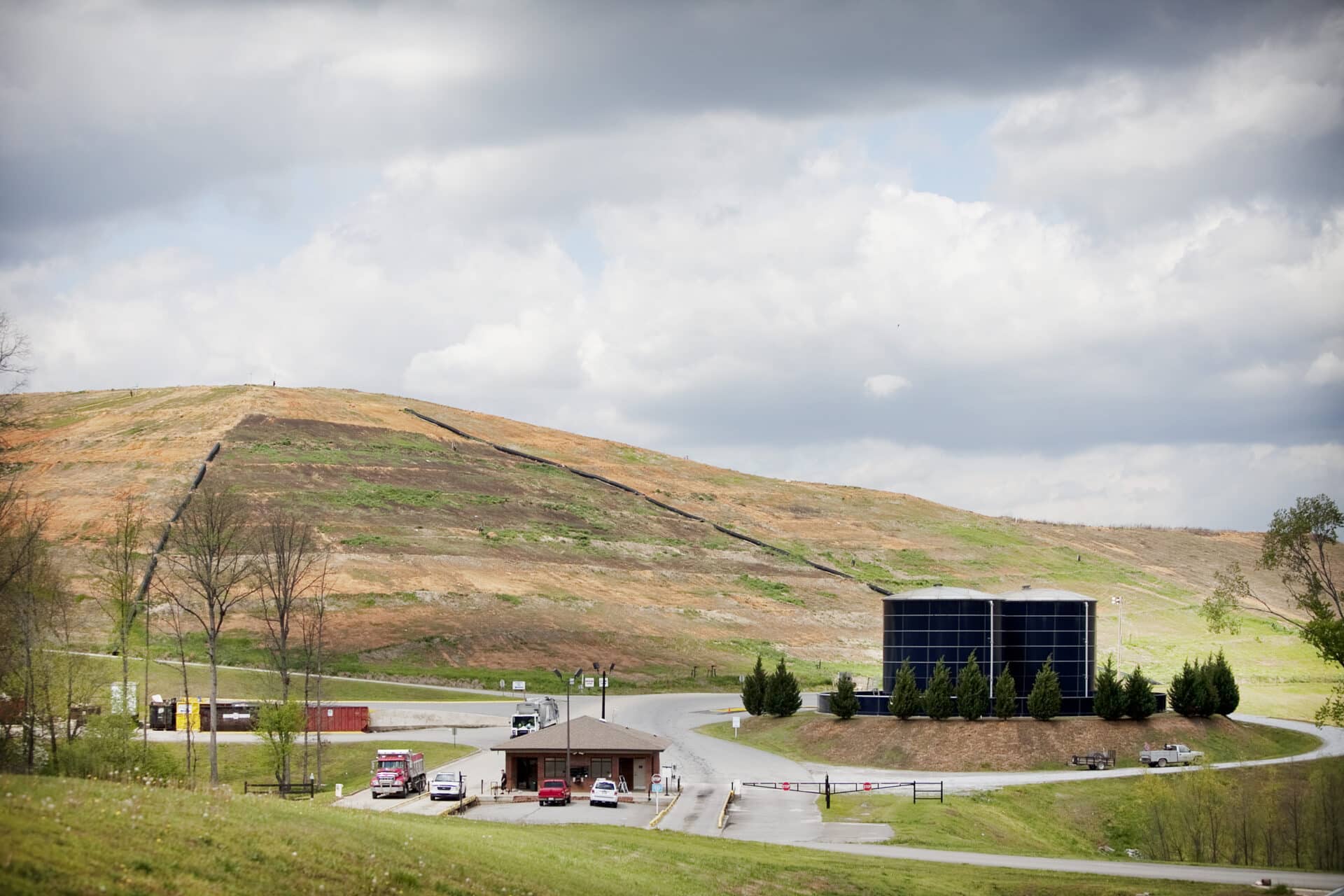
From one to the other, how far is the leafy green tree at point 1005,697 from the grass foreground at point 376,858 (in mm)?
37658

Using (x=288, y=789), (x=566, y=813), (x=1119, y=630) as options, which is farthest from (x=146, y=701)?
(x=1119, y=630)

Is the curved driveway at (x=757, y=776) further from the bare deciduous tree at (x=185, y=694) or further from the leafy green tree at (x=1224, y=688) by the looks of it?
the leafy green tree at (x=1224, y=688)

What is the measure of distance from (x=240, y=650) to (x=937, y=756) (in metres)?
60.8

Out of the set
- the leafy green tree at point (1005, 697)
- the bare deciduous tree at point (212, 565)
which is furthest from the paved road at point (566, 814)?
the leafy green tree at point (1005, 697)

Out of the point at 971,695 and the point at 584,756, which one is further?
the point at 971,695

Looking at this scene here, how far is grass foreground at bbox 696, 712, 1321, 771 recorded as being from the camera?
263 feet

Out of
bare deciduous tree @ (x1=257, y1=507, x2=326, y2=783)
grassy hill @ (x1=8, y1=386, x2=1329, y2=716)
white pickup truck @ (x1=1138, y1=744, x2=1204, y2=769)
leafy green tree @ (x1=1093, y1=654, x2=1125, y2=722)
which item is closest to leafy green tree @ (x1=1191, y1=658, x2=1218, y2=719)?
leafy green tree @ (x1=1093, y1=654, x2=1125, y2=722)

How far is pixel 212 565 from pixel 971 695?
51.4 meters

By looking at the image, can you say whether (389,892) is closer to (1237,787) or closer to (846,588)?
(1237,787)

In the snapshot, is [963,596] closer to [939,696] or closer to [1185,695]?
[939,696]

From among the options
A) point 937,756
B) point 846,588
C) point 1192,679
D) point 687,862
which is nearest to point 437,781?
point 687,862

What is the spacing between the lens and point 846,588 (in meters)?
170

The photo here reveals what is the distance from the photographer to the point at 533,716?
8081cm

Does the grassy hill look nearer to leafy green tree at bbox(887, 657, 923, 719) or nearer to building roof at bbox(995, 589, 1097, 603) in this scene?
building roof at bbox(995, 589, 1097, 603)
